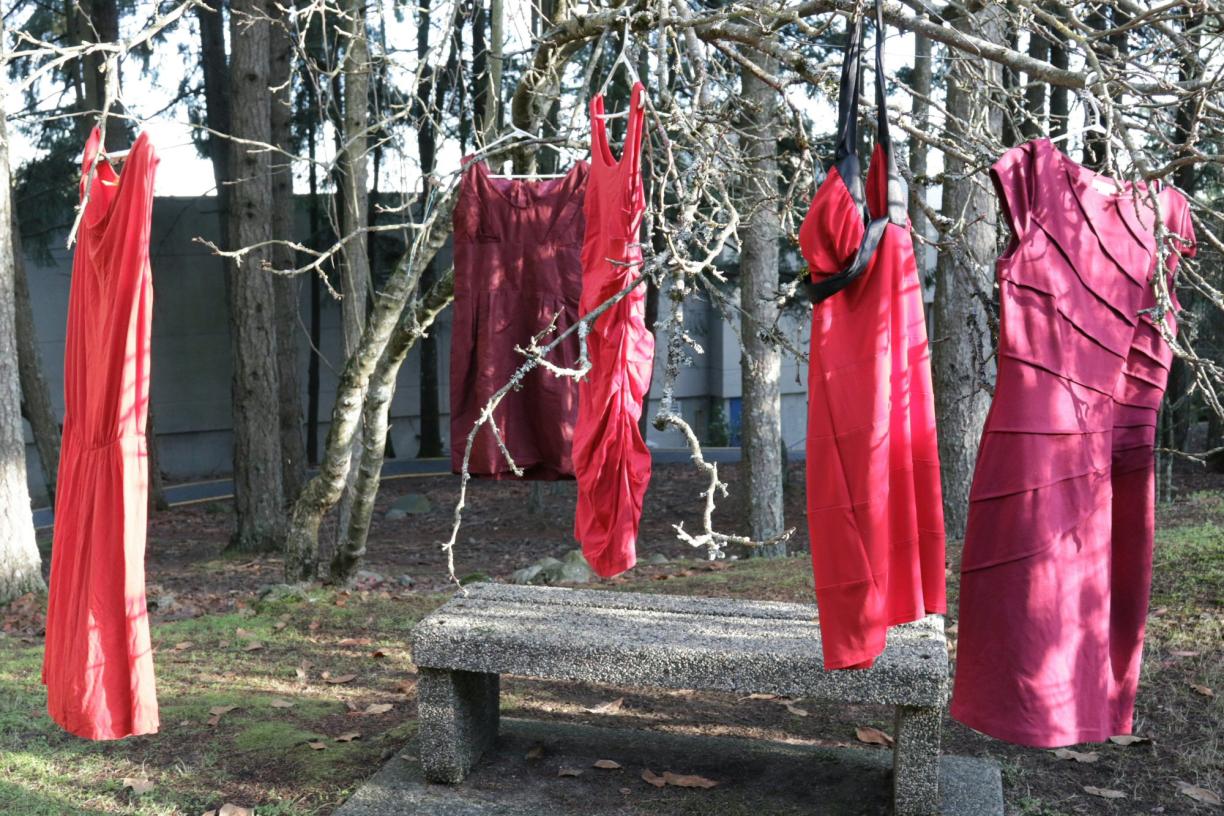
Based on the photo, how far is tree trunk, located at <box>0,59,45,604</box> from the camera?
692 centimetres

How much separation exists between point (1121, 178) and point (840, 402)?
3.26 feet

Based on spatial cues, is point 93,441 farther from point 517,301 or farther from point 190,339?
point 190,339

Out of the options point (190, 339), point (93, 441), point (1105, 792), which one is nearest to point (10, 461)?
point (93, 441)

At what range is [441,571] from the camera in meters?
10.3

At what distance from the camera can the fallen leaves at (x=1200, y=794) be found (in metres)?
3.77

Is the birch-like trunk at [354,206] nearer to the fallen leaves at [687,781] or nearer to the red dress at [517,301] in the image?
the red dress at [517,301]

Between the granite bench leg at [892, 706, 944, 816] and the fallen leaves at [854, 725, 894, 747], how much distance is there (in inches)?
31.2

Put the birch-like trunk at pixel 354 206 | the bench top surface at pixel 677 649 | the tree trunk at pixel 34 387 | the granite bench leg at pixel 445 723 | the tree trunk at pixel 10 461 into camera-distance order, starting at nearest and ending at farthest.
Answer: the bench top surface at pixel 677 649, the granite bench leg at pixel 445 723, the tree trunk at pixel 10 461, the birch-like trunk at pixel 354 206, the tree trunk at pixel 34 387

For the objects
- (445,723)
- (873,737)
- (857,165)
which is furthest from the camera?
(873,737)

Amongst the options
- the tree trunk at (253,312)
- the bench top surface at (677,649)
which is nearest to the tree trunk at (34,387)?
the tree trunk at (253,312)

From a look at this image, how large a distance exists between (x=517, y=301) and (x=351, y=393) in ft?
5.11

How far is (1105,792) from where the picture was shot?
12.7 feet

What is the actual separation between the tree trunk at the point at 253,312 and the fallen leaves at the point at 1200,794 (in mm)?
7595

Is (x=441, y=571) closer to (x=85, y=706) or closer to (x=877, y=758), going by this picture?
(x=877, y=758)
